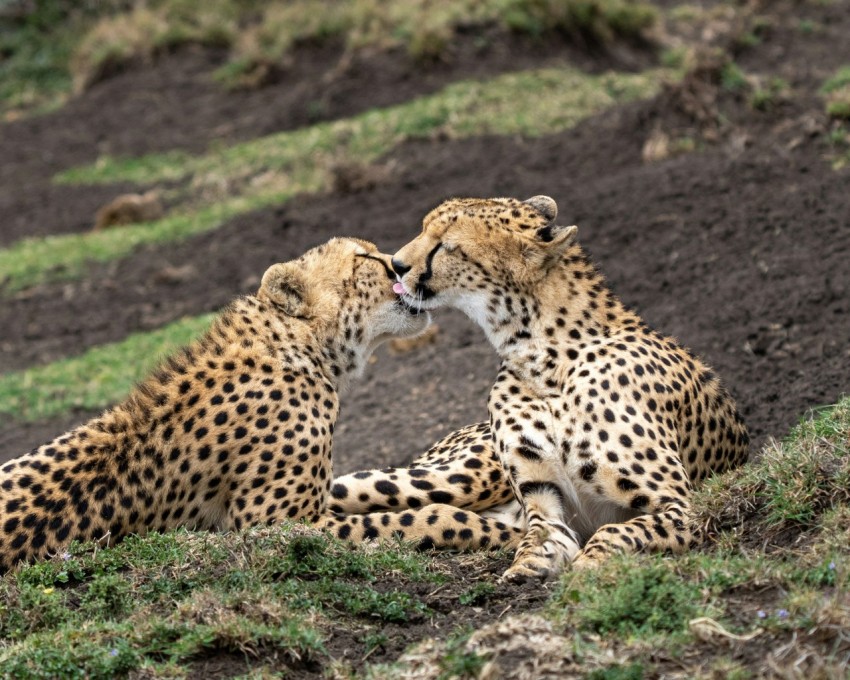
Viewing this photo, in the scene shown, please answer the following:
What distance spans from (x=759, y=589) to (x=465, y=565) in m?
1.49

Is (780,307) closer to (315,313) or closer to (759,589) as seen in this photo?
(315,313)

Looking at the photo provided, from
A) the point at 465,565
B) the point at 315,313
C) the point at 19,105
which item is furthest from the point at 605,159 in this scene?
the point at 19,105

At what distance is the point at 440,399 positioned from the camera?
8805mm

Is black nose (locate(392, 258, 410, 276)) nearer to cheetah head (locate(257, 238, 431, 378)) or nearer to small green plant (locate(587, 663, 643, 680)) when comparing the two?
cheetah head (locate(257, 238, 431, 378))

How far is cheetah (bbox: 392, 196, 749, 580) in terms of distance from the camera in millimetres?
5516

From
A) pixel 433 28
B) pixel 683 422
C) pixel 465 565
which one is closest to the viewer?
pixel 465 565

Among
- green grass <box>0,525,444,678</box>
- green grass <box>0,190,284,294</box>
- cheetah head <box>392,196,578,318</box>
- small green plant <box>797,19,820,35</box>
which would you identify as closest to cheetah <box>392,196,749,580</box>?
A: cheetah head <box>392,196,578,318</box>

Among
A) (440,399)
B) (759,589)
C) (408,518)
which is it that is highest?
(759,589)

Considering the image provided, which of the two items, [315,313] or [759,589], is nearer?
[759,589]

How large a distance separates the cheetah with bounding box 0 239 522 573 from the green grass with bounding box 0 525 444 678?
30cm

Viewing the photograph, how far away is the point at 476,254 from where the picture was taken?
6.00m

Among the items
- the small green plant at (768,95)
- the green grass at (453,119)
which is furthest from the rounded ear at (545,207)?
the green grass at (453,119)

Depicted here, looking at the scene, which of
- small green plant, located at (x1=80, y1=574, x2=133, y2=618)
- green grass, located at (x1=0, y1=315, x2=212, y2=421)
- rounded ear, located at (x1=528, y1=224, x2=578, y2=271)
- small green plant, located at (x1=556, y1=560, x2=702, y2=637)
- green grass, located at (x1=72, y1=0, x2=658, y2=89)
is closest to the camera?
small green plant, located at (x1=556, y1=560, x2=702, y2=637)

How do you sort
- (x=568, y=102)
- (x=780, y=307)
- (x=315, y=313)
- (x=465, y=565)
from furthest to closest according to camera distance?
1. (x=568, y=102)
2. (x=780, y=307)
3. (x=315, y=313)
4. (x=465, y=565)
